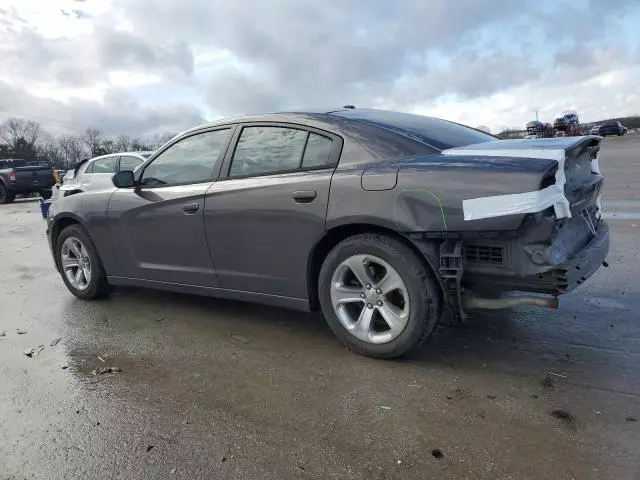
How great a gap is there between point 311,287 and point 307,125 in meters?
1.13

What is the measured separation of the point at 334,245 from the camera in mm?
3639

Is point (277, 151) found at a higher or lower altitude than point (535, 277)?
higher

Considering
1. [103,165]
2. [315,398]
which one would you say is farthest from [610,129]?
[315,398]

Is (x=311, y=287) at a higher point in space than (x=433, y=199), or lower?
lower

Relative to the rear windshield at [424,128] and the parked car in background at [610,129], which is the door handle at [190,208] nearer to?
the rear windshield at [424,128]

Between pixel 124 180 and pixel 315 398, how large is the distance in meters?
2.70

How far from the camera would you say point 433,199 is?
121 inches

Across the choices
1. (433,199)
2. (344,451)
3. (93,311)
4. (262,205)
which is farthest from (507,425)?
(93,311)

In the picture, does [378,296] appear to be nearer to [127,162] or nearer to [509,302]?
[509,302]

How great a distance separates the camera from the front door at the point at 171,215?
421cm

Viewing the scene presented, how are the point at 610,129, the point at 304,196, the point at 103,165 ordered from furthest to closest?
1. the point at 610,129
2. the point at 103,165
3. the point at 304,196

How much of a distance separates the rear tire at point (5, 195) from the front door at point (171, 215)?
63.2 ft

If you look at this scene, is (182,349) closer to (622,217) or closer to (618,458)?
(618,458)

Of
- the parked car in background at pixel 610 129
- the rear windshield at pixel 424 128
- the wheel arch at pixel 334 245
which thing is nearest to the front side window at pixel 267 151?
the rear windshield at pixel 424 128
